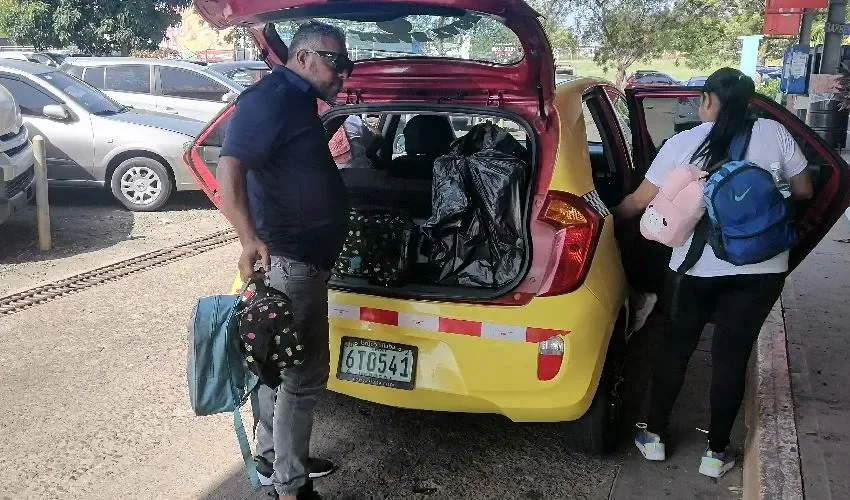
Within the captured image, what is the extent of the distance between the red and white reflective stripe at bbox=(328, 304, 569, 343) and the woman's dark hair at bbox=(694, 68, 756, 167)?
0.98m

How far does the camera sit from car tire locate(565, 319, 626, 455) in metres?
3.32

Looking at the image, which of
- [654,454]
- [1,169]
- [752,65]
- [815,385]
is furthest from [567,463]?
[752,65]

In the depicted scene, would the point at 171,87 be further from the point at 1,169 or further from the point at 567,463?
the point at 567,463

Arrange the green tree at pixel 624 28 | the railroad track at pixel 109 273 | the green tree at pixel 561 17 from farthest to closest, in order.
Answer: the green tree at pixel 624 28
the green tree at pixel 561 17
the railroad track at pixel 109 273

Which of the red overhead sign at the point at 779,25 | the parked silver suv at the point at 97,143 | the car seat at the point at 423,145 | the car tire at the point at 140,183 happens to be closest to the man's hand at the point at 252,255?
the car seat at the point at 423,145

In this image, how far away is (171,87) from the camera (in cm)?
1082

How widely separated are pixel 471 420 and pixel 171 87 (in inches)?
334

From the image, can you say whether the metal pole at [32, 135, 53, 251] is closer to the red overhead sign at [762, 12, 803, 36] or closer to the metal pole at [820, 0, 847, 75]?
the metal pole at [820, 0, 847, 75]

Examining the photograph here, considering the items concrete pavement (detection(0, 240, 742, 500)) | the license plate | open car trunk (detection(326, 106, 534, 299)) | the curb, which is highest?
open car trunk (detection(326, 106, 534, 299))

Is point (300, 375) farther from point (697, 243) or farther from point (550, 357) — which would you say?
point (697, 243)

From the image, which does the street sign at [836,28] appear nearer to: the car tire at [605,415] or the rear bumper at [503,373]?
the car tire at [605,415]

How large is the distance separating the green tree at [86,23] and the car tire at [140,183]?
15951mm

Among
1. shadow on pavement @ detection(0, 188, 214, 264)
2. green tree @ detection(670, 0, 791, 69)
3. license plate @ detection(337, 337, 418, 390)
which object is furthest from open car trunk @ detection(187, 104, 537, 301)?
green tree @ detection(670, 0, 791, 69)

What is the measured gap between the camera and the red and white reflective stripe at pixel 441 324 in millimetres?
2998
